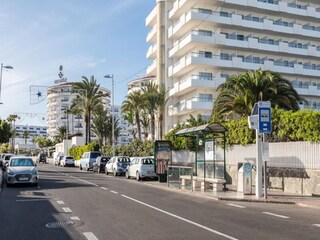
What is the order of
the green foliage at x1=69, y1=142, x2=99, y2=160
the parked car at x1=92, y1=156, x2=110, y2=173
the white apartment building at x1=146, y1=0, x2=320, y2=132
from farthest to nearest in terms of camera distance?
the green foliage at x1=69, y1=142, x2=99, y2=160, the white apartment building at x1=146, y1=0, x2=320, y2=132, the parked car at x1=92, y1=156, x2=110, y2=173

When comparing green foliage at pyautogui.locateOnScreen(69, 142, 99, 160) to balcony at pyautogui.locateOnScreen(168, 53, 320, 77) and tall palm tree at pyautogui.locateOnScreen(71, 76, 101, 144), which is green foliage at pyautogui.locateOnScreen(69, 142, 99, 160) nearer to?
tall palm tree at pyautogui.locateOnScreen(71, 76, 101, 144)

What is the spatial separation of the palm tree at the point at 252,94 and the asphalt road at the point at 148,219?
1671 centimetres

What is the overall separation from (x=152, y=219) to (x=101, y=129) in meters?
70.4

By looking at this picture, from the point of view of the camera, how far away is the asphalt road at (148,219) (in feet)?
29.0

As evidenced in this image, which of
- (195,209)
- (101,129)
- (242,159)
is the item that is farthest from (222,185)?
(101,129)

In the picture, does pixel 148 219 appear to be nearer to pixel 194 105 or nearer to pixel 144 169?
pixel 144 169

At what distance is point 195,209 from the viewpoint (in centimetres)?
1316

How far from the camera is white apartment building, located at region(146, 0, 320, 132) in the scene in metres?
54.5

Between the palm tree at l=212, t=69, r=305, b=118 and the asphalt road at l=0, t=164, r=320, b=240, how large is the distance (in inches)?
658

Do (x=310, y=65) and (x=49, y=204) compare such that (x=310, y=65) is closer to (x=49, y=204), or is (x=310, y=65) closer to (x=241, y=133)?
(x=241, y=133)

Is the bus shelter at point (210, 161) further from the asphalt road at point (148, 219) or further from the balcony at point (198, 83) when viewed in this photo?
the balcony at point (198, 83)

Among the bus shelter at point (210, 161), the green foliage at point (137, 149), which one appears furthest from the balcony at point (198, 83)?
the bus shelter at point (210, 161)

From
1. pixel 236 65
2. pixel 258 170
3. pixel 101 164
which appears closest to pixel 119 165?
pixel 101 164

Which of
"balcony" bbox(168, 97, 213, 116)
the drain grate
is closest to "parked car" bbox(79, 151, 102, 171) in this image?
"balcony" bbox(168, 97, 213, 116)
